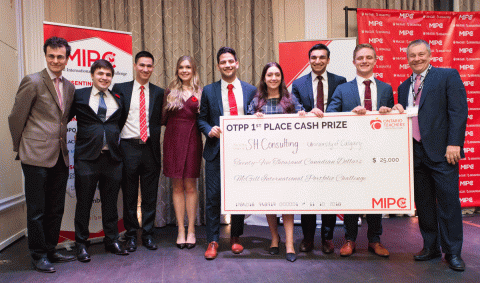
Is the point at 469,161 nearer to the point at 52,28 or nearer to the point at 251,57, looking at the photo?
the point at 251,57

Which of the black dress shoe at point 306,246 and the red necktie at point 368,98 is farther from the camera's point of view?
the black dress shoe at point 306,246

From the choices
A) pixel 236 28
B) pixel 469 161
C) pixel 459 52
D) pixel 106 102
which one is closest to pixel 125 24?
pixel 236 28

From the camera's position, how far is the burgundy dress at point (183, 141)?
2.62m

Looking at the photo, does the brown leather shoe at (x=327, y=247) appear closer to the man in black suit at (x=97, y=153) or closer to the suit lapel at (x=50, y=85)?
the man in black suit at (x=97, y=153)

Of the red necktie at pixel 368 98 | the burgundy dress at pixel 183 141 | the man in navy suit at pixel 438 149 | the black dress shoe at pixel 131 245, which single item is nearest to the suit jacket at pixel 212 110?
the burgundy dress at pixel 183 141

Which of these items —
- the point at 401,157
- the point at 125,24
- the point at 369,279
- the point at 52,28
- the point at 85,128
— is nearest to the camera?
the point at 369,279

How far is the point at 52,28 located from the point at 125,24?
1030 millimetres

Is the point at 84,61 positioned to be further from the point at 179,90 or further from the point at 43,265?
the point at 43,265

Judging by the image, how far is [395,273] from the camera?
210cm

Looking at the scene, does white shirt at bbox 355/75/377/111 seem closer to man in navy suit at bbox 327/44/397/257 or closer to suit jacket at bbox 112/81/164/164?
man in navy suit at bbox 327/44/397/257

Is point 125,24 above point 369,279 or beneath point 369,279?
above

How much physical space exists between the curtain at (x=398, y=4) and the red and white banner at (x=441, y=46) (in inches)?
7.4

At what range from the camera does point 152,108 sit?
2.68m

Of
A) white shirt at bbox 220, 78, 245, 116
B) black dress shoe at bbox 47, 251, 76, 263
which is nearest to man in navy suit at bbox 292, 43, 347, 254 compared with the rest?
white shirt at bbox 220, 78, 245, 116
